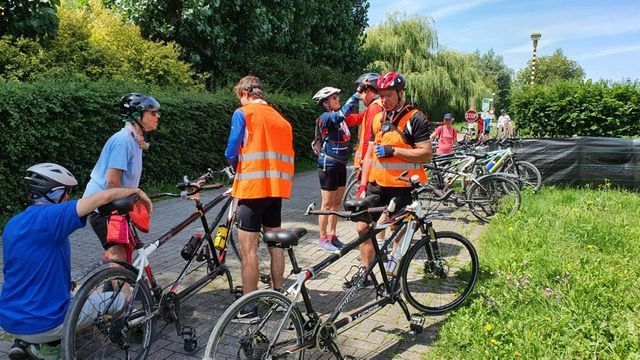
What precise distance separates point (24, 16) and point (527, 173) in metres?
10.6

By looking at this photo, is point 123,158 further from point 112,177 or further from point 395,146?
point 395,146

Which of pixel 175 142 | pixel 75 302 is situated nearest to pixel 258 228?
pixel 75 302

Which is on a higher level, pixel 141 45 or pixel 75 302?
pixel 141 45

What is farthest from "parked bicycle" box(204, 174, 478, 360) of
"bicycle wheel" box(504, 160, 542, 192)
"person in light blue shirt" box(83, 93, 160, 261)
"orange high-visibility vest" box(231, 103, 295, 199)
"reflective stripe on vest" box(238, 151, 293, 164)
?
"bicycle wheel" box(504, 160, 542, 192)

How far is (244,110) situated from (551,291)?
9.92 feet

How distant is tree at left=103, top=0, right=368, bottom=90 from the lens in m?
13.1

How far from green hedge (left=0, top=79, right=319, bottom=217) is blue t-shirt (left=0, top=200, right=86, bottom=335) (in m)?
4.89

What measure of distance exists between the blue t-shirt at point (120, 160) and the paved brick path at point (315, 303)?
1.15 meters

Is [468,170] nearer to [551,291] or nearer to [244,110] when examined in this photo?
[551,291]

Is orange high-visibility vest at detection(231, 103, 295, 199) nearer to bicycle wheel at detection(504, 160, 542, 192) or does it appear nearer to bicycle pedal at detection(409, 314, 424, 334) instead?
bicycle pedal at detection(409, 314, 424, 334)

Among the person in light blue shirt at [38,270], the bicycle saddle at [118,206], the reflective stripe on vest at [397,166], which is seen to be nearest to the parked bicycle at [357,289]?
the reflective stripe on vest at [397,166]

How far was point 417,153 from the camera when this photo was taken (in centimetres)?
441

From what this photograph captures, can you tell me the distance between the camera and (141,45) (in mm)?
12320

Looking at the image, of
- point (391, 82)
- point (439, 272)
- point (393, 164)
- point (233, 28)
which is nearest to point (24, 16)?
point (233, 28)
